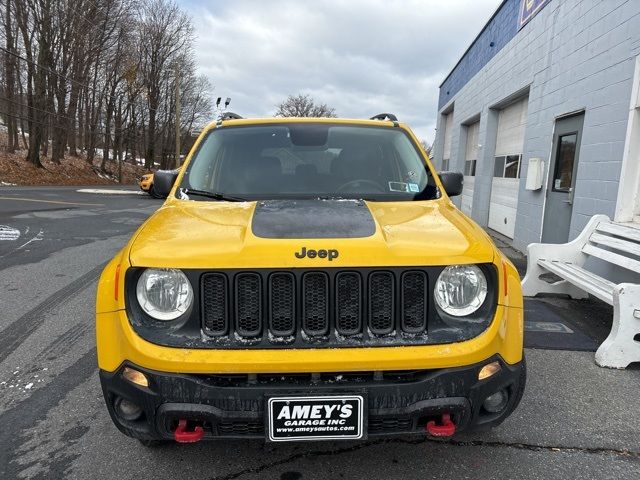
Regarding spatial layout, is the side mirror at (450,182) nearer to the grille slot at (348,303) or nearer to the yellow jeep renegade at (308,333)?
the yellow jeep renegade at (308,333)

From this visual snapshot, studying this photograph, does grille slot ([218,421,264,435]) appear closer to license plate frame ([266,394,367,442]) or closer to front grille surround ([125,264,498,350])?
license plate frame ([266,394,367,442])

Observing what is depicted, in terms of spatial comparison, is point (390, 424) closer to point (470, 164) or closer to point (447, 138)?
point (470, 164)

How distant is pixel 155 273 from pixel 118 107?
45325mm

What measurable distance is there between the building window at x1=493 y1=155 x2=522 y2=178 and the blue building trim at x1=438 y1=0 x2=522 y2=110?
2731mm

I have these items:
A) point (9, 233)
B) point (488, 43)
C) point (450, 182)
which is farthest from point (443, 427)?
point (488, 43)

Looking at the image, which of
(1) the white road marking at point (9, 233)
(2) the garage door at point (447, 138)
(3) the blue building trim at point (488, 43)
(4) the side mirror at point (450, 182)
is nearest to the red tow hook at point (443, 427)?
(4) the side mirror at point (450, 182)

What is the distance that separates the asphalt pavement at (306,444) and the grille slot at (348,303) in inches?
33.8

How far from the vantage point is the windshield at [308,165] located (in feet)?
9.75

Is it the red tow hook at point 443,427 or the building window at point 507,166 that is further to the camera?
the building window at point 507,166

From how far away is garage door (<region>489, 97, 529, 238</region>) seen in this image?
975 centimetres

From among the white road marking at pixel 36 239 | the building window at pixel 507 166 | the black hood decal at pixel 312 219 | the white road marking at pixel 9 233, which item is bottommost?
the white road marking at pixel 36 239

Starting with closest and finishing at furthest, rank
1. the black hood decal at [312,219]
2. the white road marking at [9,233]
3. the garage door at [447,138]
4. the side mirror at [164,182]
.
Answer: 1. the black hood decal at [312,219]
2. the side mirror at [164,182]
3. the white road marking at [9,233]
4. the garage door at [447,138]

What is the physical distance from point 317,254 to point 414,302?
48cm

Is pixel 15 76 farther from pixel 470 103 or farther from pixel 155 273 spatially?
pixel 155 273
